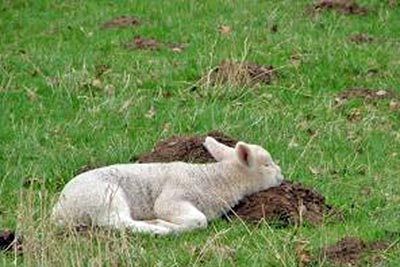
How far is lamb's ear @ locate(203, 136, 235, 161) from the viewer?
418 inches

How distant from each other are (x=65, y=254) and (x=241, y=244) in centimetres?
144

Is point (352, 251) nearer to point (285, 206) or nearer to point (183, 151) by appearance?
point (285, 206)

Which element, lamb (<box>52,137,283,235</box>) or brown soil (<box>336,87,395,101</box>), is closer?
lamb (<box>52,137,283,235</box>)

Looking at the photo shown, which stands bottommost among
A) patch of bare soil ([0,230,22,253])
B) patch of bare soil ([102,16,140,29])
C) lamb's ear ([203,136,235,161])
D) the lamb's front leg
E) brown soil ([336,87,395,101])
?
patch of bare soil ([102,16,140,29])

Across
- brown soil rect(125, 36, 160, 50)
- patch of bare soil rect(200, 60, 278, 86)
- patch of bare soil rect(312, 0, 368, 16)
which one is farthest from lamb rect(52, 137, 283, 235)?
patch of bare soil rect(312, 0, 368, 16)

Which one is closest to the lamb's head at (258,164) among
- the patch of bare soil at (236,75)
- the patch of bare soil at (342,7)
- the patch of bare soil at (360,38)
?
the patch of bare soil at (236,75)

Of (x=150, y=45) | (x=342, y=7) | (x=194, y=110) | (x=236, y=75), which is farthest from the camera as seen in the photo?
(x=342, y=7)

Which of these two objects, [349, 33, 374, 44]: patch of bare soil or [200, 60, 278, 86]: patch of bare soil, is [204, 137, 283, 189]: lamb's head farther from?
[349, 33, 374, 44]: patch of bare soil

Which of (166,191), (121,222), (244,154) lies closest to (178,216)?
(166,191)

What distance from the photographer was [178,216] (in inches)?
388

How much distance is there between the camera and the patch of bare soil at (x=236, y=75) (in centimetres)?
1373

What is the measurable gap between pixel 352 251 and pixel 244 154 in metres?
1.75

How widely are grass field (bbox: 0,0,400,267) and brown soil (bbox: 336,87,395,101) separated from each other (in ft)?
0.45

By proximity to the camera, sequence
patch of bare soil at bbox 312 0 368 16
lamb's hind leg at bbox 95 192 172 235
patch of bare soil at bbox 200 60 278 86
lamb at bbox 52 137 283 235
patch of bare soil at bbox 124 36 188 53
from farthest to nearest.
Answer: patch of bare soil at bbox 312 0 368 16, patch of bare soil at bbox 124 36 188 53, patch of bare soil at bbox 200 60 278 86, lamb at bbox 52 137 283 235, lamb's hind leg at bbox 95 192 172 235
